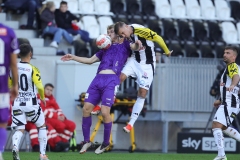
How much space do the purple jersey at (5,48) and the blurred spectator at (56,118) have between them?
26.1 feet

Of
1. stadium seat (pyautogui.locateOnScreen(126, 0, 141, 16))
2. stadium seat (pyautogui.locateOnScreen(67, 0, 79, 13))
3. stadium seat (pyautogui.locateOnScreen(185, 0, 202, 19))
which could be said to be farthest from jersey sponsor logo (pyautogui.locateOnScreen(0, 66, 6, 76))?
stadium seat (pyautogui.locateOnScreen(185, 0, 202, 19))

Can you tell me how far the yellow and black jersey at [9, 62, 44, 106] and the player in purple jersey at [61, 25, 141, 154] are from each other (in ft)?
2.04

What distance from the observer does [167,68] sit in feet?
59.3

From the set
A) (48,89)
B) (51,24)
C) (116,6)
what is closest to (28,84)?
(48,89)

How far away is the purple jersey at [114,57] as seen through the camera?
11750 millimetres

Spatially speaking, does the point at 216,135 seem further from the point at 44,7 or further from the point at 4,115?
the point at 44,7

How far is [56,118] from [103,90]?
467 centimetres

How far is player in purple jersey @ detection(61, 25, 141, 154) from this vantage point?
38.0ft

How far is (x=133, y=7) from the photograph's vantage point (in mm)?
20344

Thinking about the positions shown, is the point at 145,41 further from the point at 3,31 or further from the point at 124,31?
the point at 3,31

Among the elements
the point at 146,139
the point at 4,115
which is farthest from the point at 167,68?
the point at 4,115

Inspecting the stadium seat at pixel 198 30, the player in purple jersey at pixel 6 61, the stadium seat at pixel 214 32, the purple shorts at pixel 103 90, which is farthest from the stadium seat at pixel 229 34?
the player in purple jersey at pixel 6 61

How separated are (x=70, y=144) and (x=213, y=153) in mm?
3039

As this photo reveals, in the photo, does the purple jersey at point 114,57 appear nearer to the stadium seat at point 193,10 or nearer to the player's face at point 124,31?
the player's face at point 124,31
